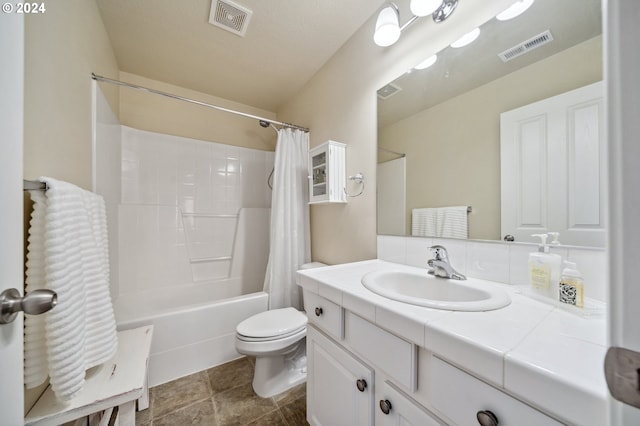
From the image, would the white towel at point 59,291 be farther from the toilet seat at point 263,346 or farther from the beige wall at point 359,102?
the beige wall at point 359,102

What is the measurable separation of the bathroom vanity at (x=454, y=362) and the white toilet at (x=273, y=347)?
1.44ft

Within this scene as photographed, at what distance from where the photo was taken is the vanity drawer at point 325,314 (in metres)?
0.85

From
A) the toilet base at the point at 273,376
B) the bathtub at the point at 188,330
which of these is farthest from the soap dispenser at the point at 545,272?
the bathtub at the point at 188,330

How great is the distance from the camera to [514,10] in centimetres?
87

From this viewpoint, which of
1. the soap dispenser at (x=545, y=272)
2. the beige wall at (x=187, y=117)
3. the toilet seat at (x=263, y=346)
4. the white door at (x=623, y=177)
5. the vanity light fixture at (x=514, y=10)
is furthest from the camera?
the beige wall at (x=187, y=117)

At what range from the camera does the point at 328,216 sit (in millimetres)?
1882

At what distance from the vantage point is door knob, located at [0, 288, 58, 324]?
387 mm

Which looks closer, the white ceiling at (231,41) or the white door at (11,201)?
the white door at (11,201)

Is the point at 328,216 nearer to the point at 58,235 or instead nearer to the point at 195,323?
the point at 195,323

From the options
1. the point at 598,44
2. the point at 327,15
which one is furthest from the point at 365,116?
the point at 598,44

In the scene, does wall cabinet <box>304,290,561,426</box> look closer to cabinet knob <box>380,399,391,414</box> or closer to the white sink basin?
cabinet knob <box>380,399,391,414</box>

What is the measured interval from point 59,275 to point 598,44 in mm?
1734

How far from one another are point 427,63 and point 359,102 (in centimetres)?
49

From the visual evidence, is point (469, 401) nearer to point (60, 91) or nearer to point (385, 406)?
point (385, 406)
